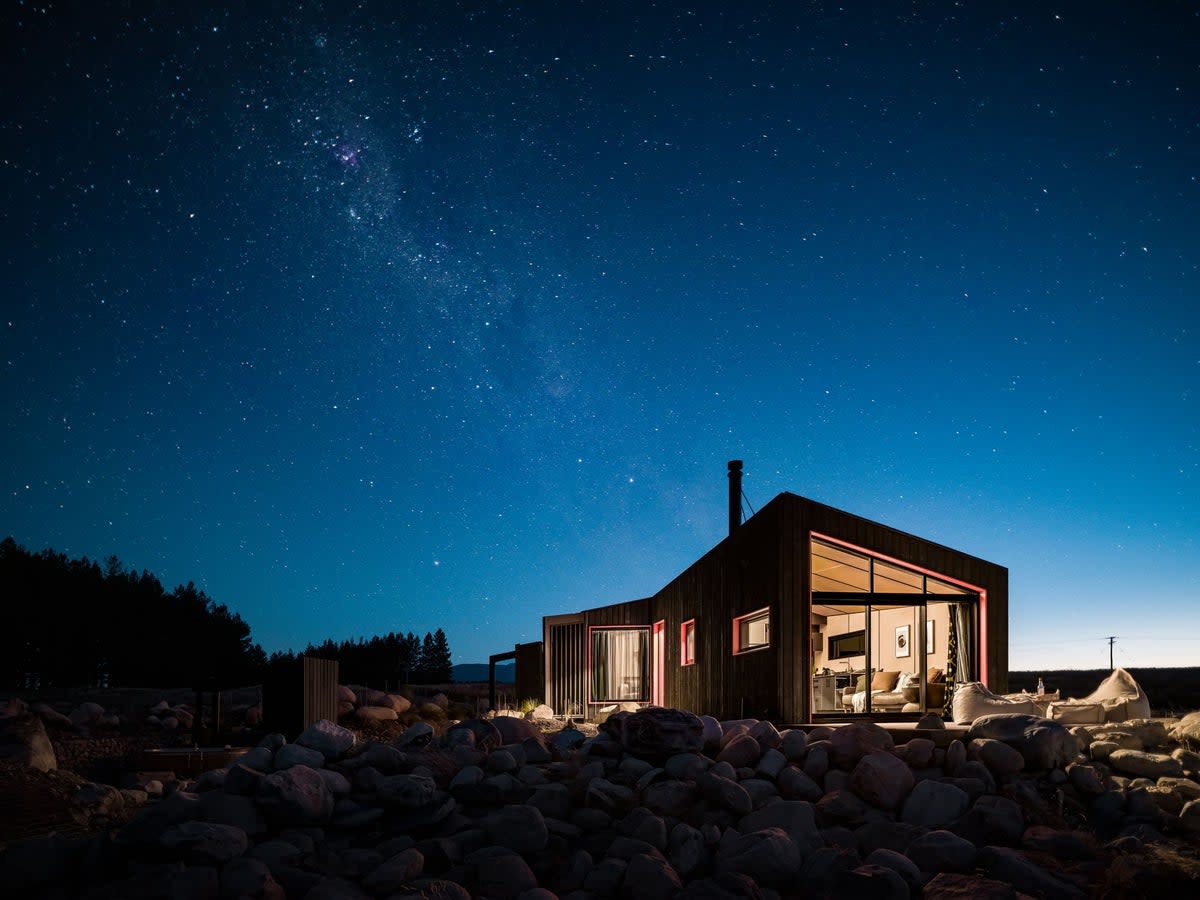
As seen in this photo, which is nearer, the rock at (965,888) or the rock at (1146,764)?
the rock at (965,888)

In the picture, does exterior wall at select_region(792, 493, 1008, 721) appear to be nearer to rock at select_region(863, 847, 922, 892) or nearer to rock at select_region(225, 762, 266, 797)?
rock at select_region(863, 847, 922, 892)

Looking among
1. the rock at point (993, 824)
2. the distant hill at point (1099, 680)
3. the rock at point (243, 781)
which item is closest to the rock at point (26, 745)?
the rock at point (243, 781)

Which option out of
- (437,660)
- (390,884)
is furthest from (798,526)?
(437,660)

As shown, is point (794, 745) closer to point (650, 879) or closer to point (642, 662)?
point (650, 879)

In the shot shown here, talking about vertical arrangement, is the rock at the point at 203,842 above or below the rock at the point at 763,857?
above

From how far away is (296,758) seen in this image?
8375 millimetres

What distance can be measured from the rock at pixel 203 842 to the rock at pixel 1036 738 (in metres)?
6.94

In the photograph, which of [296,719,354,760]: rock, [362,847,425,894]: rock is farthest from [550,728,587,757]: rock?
[362,847,425,894]: rock

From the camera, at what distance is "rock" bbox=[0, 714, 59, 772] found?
41.1 ft

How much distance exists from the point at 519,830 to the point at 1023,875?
3.82 metres

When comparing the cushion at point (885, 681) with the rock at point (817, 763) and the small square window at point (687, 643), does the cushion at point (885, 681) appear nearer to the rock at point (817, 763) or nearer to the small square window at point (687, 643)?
the small square window at point (687, 643)

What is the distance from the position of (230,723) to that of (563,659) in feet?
26.2

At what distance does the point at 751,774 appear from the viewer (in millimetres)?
8688

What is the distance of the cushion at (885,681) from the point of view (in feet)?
50.8
